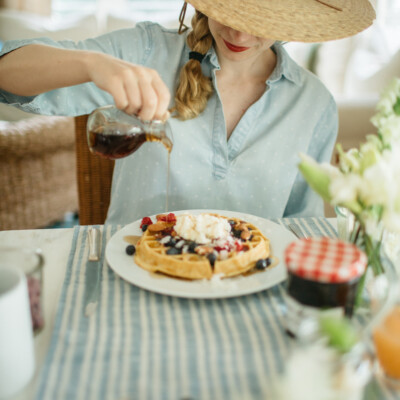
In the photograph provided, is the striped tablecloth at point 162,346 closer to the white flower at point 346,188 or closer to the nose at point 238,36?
the white flower at point 346,188

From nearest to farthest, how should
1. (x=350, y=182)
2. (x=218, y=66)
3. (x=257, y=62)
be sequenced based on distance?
(x=350, y=182) < (x=218, y=66) < (x=257, y=62)

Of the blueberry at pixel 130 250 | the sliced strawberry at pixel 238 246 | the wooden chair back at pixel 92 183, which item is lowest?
the wooden chair back at pixel 92 183

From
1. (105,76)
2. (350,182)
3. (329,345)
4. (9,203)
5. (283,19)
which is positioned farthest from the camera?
(9,203)

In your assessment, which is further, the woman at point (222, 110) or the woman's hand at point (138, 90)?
the woman at point (222, 110)

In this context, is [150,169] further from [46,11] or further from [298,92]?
[46,11]

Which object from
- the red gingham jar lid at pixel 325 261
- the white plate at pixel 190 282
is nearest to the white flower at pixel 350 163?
the red gingham jar lid at pixel 325 261

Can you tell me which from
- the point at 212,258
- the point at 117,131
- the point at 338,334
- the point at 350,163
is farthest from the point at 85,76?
the point at 338,334

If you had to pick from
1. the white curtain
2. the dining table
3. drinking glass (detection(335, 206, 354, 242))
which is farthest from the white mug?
the white curtain

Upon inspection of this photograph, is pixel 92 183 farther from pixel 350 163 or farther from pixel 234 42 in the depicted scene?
pixel 350 163

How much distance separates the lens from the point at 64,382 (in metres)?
0.63

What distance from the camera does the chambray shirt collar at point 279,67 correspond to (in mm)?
1483

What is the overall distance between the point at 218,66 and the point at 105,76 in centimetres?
59

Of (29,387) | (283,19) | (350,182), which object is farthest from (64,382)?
(283,19)

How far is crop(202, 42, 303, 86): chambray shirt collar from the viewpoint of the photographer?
58.4 inches
